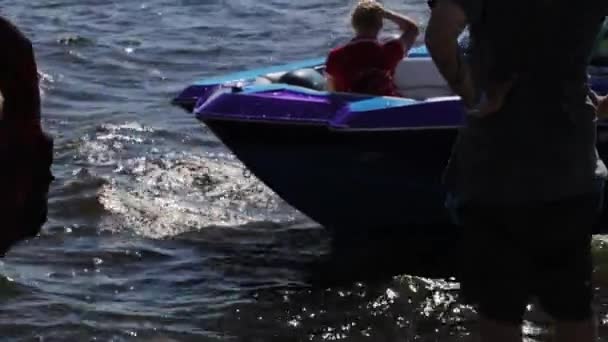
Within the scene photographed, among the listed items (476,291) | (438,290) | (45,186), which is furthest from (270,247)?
(45,186)

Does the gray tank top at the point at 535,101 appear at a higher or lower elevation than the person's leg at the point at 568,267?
higher

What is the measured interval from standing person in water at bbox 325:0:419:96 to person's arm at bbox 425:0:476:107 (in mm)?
3026

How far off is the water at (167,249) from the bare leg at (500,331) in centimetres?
181

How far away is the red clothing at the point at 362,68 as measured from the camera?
6.59 metres

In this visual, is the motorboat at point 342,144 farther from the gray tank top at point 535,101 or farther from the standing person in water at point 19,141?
the standing person in water at point 19,141

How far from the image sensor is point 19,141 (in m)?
2.00

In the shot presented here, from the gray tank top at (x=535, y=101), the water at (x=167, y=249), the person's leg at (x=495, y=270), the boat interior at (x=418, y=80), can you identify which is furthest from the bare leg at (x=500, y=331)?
the boat interior at (x=418, y=80)

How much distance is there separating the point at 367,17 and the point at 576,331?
3.21 metres

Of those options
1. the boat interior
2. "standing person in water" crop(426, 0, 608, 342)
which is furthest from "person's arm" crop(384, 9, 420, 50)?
"standing person in water" crop(426, 0, 608, 342)

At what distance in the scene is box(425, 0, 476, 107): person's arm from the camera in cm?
347

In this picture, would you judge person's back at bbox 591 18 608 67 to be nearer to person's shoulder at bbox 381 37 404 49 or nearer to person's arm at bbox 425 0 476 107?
person's shoulder at bbox 381 37 404 49

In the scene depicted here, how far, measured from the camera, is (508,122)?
3570 millimetres

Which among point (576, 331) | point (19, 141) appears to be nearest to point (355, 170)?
point (576, 331)

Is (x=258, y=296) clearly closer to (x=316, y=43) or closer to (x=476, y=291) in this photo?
(x=476, y=291)
